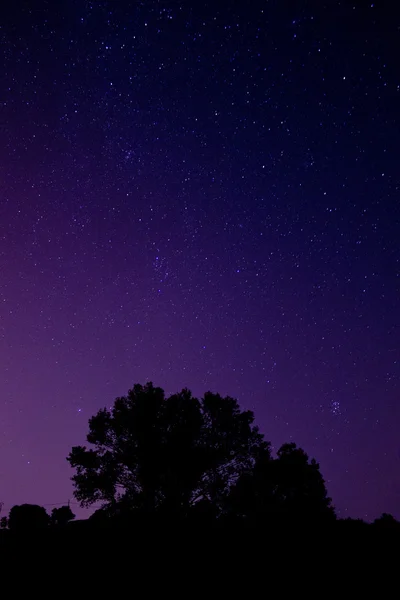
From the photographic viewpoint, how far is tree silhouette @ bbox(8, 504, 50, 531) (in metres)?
31.6

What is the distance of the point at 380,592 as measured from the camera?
6.60 m

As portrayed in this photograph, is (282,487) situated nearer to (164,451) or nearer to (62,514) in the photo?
(164,451)

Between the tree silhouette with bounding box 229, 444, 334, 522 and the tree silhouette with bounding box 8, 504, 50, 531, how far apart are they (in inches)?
717

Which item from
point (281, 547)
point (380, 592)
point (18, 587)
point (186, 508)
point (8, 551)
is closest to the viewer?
point (380, 592)

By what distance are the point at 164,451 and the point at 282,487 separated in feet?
28.4

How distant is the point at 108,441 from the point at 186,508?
655 centimetres

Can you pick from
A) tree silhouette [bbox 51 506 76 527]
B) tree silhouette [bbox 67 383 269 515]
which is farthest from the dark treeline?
tree silhouette [bbox 51 506 76 527]

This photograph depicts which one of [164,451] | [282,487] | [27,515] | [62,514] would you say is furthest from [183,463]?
[62,514]

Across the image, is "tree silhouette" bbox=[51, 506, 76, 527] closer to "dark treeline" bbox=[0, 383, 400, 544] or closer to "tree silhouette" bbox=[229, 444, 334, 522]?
"dark treeline" bbox=[0, 383, 400, 544]

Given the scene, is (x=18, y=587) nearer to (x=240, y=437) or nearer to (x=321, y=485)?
(x=240, y=437)

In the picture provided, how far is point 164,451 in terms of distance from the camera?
24.6m

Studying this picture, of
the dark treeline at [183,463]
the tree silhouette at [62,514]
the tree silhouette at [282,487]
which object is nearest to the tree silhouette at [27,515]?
the tree silhouette at [62,514]

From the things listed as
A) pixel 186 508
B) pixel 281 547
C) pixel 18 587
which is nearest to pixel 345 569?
pixel 281 547

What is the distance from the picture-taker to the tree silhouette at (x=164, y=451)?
2406 centimetres
